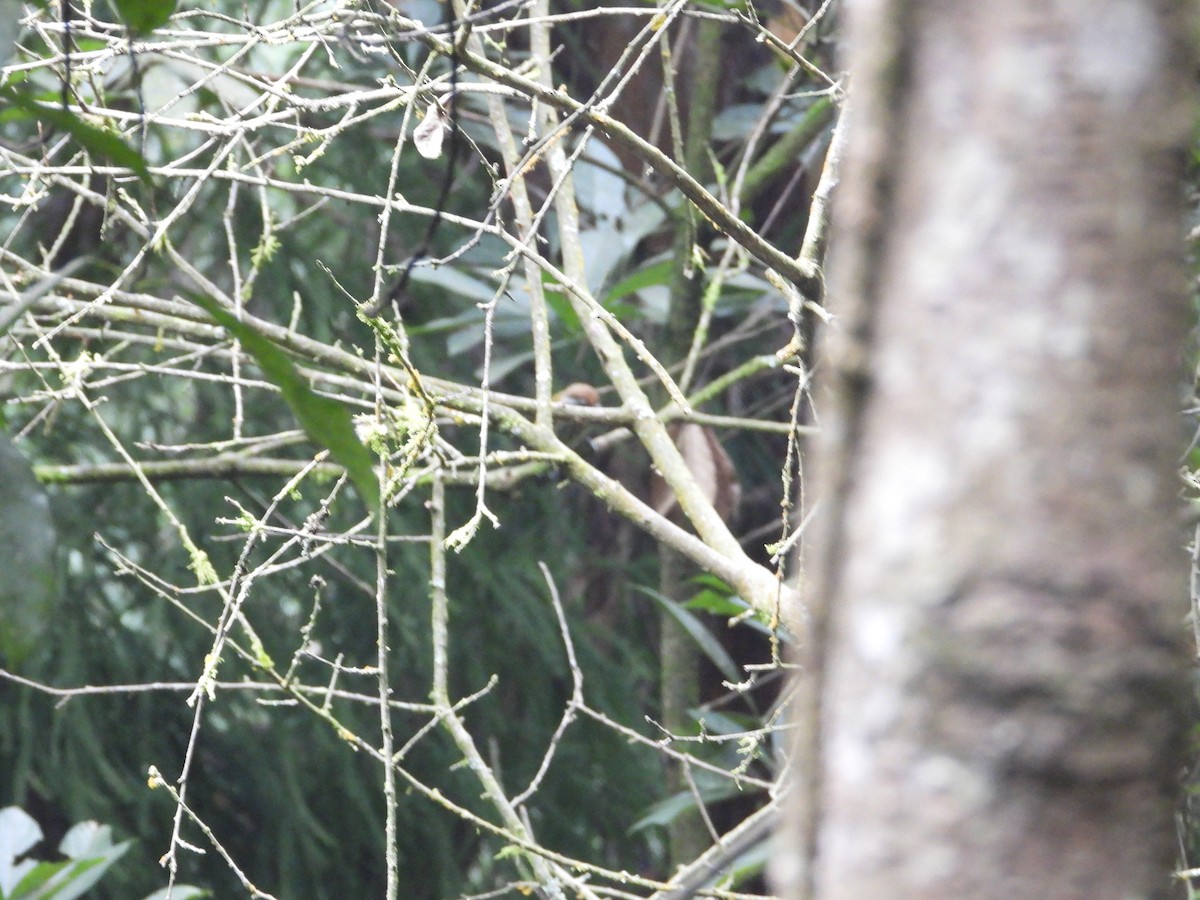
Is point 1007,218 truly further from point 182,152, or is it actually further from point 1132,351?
point 182,152

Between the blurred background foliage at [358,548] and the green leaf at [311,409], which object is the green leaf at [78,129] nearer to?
the green leaf at [311,409]

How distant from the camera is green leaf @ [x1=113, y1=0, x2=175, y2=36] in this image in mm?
689

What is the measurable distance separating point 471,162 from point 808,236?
1.57 m

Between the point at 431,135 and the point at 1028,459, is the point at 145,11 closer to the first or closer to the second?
the point at 431,135

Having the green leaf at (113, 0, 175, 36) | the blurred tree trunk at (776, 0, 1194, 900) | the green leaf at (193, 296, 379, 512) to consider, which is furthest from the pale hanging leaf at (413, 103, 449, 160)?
the blurred tree trunk at (776, 0, 1194, 900)

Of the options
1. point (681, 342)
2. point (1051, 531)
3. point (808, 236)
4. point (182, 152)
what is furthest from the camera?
point (182, 152)

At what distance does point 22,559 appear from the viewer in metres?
0.66

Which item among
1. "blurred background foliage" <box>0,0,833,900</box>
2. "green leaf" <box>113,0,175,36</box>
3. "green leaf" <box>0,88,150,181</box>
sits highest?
"green leaf" <box>113,0,175,36</box>

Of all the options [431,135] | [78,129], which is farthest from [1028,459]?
[431,135]

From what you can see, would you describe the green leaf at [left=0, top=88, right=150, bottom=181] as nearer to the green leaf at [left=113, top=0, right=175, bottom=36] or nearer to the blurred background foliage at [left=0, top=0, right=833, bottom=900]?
the green leaf at [left=113, top=0, right=175, bottom=36]

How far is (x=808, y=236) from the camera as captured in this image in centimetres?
91

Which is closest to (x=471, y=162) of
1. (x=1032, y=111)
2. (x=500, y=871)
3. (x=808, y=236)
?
(x=500, y=871)

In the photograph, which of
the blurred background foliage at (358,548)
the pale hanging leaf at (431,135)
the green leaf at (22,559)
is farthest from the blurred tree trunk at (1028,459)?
the blurred background foliage at (358,548)

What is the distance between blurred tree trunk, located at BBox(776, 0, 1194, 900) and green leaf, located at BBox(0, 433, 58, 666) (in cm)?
52
